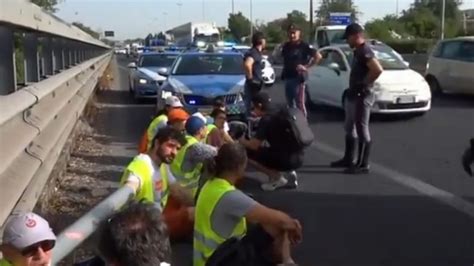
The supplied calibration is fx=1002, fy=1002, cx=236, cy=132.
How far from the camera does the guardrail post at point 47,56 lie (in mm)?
9385

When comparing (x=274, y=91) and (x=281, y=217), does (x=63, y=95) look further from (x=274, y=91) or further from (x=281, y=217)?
(x=274, y=91)

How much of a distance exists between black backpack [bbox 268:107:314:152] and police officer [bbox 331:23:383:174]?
1.72 m

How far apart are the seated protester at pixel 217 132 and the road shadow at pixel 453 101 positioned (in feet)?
43.5

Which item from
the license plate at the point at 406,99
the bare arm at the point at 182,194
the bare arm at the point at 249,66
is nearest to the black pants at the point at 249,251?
the bare arm at the point at 182,194

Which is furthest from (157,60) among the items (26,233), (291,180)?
(26,233)

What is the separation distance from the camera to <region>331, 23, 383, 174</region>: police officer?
1234cm

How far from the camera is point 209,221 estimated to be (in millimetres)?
5734

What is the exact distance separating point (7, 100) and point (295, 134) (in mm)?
6559

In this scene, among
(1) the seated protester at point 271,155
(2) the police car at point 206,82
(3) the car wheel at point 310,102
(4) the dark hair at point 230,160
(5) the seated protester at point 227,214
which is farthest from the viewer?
(3) the car wheel at point 310,102

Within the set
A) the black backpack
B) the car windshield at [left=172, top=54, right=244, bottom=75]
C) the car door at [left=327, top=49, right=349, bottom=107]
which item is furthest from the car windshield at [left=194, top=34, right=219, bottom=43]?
the black backpack

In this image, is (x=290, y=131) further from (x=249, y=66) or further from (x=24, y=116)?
(x=24, y=116)

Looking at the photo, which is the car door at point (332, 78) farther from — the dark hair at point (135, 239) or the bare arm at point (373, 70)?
the dark hair at point (135, 239)

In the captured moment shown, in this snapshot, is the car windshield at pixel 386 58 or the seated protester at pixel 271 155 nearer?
the seated protester at pixel 271 155

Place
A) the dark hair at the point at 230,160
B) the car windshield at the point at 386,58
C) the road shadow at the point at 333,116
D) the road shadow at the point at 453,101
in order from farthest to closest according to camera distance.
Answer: the road shadow at the point at 453,101 < the car windshield at the point at 386,58 < the road shadow at the point at 333,116 < the dark hair at the point at 230,160
